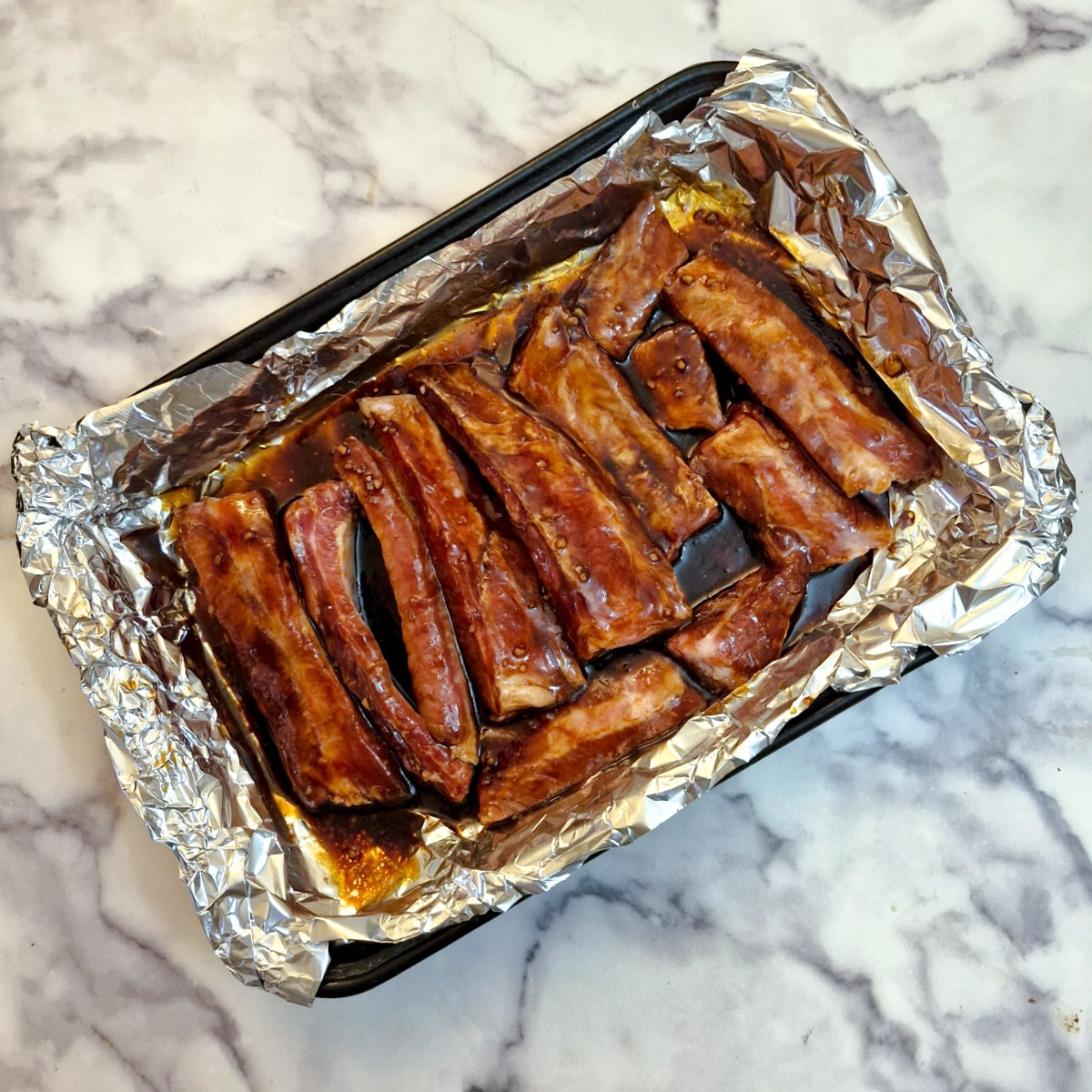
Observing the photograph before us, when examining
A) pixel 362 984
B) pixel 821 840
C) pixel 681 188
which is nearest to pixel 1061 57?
pixel 681 188

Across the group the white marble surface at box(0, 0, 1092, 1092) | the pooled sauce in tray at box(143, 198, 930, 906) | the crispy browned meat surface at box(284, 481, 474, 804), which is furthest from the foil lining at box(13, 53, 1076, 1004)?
the white marble surface at box(0, 0, 1092, 1092)

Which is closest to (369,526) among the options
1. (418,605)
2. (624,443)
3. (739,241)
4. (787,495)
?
(418,605)

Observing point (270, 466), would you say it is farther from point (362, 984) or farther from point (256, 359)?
point (362, 984)

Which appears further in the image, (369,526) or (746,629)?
(369,526)

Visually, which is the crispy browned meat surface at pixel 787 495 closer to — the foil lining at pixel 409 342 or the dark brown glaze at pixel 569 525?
the foil lining at pixel 409 342

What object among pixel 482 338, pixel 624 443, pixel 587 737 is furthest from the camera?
pixel 482 338

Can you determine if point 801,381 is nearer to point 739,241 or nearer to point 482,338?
point 739,241

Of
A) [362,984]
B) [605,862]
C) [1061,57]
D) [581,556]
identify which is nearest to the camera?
[362,984]

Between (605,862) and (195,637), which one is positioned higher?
(195,637)
